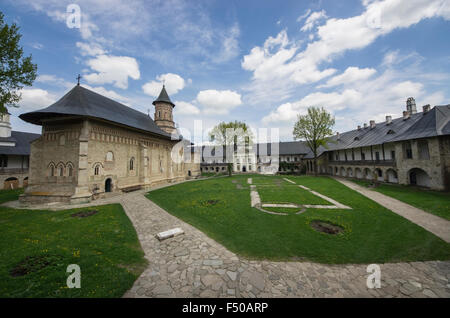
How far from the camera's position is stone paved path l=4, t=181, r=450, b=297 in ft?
13.6

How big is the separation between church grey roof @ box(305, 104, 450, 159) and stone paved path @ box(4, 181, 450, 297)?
65.6ft

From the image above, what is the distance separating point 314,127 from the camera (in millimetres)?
31453

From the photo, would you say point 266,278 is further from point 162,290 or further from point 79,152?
point 79,152

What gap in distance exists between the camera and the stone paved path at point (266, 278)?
416 centimetres

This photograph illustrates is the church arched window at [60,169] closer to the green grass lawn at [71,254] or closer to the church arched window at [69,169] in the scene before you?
the church arched window at [69,169]

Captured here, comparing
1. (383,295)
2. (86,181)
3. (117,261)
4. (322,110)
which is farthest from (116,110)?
(322,110)

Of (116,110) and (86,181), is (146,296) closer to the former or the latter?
(86,181)

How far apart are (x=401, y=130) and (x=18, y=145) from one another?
5822 cm

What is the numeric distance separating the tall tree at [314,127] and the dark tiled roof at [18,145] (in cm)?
4721

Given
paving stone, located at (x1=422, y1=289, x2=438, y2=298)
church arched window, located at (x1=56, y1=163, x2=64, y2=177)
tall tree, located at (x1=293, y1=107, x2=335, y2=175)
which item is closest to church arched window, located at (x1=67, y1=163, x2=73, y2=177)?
church arched window, located at (x1=56, y1=163, x2=64, y2=177)

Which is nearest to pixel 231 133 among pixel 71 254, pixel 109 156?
pixel 109 156

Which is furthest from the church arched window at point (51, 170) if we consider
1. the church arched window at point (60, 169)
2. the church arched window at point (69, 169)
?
the church arched window at point (69, 169)

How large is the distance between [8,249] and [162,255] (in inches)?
221

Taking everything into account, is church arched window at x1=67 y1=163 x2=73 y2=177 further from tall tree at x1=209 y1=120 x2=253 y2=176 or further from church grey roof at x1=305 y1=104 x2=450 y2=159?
church grey roof at x1=305 y1=104 x2=450 y2=159
